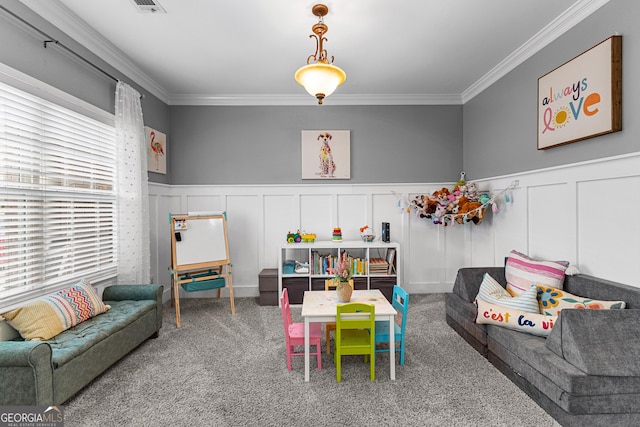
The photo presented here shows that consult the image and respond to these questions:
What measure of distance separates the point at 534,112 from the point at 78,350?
14.2 feet

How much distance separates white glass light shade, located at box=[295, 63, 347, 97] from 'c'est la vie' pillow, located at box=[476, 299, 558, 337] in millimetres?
2150

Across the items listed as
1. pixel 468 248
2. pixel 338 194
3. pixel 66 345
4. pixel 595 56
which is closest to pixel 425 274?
pixel 468 248

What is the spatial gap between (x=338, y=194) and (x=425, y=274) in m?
1.76

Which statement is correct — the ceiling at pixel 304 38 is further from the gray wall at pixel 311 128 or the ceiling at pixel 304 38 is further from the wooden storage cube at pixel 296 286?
the wooden storage cube at pixel 296 286

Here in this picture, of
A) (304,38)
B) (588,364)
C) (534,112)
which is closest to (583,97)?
(534,112)

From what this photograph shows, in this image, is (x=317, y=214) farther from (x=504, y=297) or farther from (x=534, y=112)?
(x=534, y=112)

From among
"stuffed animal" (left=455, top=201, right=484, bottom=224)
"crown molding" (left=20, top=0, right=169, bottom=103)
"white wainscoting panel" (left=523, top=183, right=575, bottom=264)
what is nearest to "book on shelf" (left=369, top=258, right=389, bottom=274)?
"stuffed animal" (left=455, top=201, right=484, bottom=224)

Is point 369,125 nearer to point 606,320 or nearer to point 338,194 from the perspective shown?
point 338,194

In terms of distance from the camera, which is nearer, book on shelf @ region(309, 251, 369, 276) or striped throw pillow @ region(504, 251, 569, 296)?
striped throw pillow @ region(504, 251, 569, 296)

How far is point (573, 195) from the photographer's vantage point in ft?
8.90

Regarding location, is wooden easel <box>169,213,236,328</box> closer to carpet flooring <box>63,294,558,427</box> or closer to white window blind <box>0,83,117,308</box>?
white window blind <box>0,83,117,308</box>

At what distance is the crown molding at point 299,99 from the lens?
4590mm

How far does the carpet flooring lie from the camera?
6.54 feet

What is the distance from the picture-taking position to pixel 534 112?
3.18 metres
